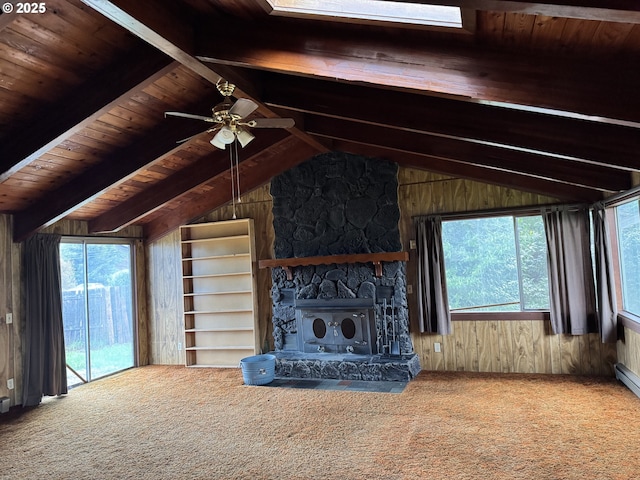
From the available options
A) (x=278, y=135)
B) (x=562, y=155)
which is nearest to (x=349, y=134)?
(x=278, y=135)

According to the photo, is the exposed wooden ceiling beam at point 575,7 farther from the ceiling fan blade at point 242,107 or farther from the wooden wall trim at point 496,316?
the wooden wall trim at point 496,316

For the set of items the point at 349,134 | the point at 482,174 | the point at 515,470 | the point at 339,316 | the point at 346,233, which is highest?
the point at 349,134

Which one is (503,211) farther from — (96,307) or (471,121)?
(96,307)

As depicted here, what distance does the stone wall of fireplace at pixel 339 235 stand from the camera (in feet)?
20.1

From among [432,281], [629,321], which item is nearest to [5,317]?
[432,281]

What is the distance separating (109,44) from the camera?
3.46 meters

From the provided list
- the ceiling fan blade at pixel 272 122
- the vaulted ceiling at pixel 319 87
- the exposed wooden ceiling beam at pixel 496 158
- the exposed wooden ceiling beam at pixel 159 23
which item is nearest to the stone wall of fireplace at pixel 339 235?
the vaulted ceiling at pixel 319 87

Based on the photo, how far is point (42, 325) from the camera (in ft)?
18.8

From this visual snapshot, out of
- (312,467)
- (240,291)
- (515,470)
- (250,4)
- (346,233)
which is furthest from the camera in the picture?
(240,291)

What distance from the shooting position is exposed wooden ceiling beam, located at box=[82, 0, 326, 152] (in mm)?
2469

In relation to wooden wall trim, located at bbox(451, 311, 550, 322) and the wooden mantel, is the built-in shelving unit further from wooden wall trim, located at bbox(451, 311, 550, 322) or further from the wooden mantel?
wooden wall trim, located at bbox(451, 311, 550, 322)

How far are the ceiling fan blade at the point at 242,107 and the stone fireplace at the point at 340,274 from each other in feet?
10.4

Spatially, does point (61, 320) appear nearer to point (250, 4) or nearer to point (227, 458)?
point (227, 458)

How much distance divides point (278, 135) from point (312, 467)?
13.4 feet
